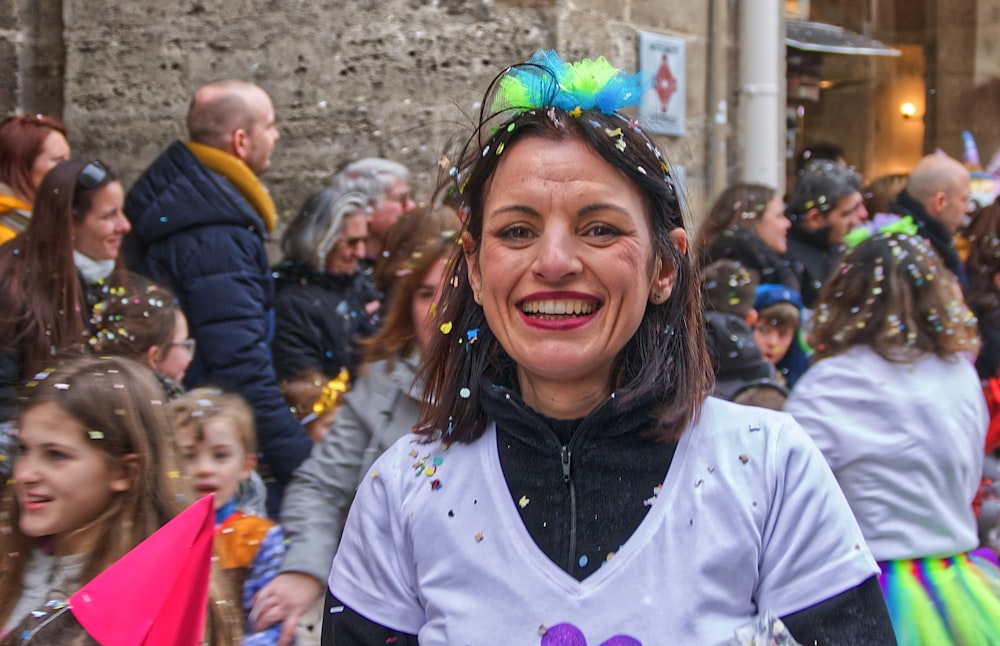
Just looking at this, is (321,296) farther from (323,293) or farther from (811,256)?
(811,256)

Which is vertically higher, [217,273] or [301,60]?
[301,60]

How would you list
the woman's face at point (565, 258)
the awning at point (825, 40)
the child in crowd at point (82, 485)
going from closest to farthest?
the woman's face at point (565, 258), the child in crowd at point (82, 485), the awning at point (825, 40)

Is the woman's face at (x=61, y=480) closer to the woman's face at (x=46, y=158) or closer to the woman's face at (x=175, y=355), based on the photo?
the woman's face at (x=175, y=355)

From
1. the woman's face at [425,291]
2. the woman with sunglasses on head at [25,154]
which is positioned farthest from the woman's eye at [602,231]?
the woman with sunglasses on head at [25,154]

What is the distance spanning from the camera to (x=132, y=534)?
2.35 m

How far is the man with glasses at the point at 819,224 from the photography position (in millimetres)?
5641

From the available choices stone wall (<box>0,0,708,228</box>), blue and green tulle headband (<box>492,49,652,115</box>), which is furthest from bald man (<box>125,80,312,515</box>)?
blue and green tulle headband (<box>492,49,652,115</box>)

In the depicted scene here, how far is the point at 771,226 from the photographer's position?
524 cm

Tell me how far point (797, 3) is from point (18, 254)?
27.3 ft

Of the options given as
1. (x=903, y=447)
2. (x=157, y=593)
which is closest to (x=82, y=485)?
(x=157, y=593)

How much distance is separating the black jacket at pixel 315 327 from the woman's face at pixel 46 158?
0.88 m

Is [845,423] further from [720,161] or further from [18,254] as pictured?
[720,161]

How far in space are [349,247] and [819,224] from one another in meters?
2.35

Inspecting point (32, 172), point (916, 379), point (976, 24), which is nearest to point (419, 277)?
point (916, 379)
